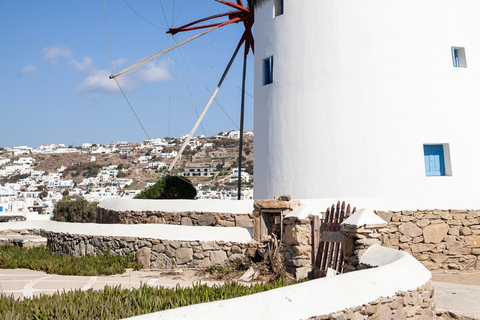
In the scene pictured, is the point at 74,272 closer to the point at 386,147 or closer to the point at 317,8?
the point at 386,147

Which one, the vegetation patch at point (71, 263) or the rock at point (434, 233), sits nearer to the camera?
the rock at point (434, 233)

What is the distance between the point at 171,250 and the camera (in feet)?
32.7

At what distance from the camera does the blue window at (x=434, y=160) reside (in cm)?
1209

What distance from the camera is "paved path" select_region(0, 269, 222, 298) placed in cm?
792

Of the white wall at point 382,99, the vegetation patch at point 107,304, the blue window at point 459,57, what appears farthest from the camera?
the blue window at point 459,57

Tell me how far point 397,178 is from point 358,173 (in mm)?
1009

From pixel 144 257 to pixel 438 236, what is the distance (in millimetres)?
6346

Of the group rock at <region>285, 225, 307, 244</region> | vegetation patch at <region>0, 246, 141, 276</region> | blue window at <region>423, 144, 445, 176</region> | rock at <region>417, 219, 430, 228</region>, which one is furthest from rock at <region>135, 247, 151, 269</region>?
blue window at <region>423, 144, 445, 176</region>

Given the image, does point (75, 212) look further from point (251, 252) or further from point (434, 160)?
point (434, 160)

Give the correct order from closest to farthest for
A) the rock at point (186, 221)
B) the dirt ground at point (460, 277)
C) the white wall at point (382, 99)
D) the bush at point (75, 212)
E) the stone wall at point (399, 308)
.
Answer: the stone wall at point (399, 308), the dirt ground at point (460, 277), the white wall at point (382, 99), the rock at point (186, 221), the bush at point (75, 212)

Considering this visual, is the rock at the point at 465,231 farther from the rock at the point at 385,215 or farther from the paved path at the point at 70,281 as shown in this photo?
the paved path at the point at 70,281

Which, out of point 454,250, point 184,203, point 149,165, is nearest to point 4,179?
point 149,165

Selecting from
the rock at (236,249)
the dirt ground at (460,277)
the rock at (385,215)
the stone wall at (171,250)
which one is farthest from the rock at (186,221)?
the dirt ground at (460,277)

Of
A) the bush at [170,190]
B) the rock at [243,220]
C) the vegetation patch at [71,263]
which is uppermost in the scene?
the bush at [170,190]
